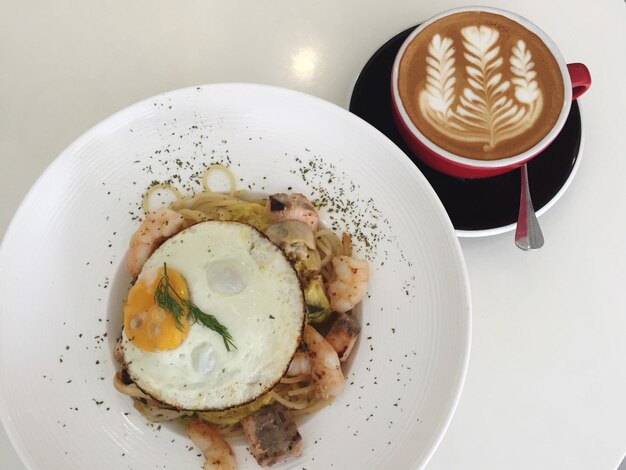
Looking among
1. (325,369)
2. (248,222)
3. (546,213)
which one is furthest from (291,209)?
(546,213)

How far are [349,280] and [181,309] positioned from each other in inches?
21.5

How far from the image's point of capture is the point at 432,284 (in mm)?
1768

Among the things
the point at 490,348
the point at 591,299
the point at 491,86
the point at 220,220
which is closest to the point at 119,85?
the point at 220,220

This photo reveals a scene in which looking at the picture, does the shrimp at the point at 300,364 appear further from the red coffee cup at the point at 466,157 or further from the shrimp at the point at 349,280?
the red coffee cup at the point at 466,157

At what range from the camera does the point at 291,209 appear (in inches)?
75.0

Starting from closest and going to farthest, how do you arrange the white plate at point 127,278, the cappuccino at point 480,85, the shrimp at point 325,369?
the white plate at point 127,278 < the shrimp at point 325,369 < the cappuccino at point 480,85

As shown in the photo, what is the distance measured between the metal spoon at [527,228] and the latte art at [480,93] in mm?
237

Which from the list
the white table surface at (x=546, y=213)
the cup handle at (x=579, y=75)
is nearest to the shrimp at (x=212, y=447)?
the white table surface at (x=546, y=213)

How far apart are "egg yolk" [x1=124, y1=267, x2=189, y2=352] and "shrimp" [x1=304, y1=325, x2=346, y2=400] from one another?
437 millimetres

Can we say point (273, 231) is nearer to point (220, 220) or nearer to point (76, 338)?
point (220, 220)

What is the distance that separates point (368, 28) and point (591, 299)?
1425 mm

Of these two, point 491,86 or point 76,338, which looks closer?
point 76,338

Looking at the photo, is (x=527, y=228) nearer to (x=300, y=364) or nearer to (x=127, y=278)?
(x=300, y=364)

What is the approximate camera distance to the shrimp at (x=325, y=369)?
1825mm
